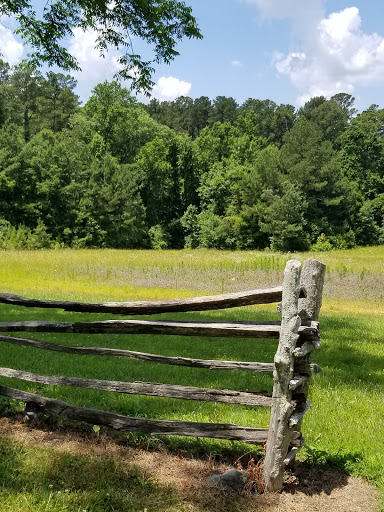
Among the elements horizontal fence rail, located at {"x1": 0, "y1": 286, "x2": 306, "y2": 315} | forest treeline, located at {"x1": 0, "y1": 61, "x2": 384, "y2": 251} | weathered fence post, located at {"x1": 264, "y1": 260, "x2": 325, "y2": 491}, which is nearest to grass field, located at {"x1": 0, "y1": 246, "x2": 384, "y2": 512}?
weathered fence post, located at {"x1": 264, "y1": 260, "x2": 325, "y2": 491}

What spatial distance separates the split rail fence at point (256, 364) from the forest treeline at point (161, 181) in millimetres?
32037

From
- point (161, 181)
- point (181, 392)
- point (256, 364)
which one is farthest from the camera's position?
point (161, 181)

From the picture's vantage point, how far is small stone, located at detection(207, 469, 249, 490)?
3367 mm

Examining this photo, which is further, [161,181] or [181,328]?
[161,181]

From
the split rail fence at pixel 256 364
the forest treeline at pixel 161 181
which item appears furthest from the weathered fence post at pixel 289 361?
the forest treeline at pixel 161 181

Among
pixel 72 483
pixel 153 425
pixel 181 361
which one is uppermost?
pixel 181 361

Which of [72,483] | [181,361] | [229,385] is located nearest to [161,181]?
[229,385]

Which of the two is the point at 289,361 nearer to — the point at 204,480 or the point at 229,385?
the point at 204,480

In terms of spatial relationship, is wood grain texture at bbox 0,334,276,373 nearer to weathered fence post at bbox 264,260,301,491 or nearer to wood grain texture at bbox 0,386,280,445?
weathered fence post at bbox 264,260,301,491

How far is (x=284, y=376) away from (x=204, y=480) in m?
1.09

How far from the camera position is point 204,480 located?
3479 millimetres

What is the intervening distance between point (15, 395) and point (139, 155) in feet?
160

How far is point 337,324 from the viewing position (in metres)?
10.5

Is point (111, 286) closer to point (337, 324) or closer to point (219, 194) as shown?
point (337, 324)
